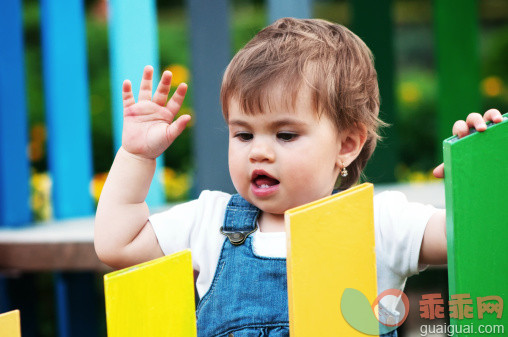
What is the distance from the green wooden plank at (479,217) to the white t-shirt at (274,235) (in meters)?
0.43

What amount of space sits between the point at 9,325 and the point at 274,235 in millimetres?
739

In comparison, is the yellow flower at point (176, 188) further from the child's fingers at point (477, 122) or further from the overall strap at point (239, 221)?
the child's fingers at point (477, 122)

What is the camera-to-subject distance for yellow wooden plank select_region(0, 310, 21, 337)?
114 cm

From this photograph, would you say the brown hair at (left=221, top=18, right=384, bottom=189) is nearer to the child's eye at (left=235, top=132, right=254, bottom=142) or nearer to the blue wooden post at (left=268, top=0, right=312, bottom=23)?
the child's eye at (left=235, top=132, right=254, bottom=142)

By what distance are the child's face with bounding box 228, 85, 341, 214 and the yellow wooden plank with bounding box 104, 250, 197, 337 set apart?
0.49 meters

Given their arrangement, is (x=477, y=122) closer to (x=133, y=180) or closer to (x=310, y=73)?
(x=310, y=73)

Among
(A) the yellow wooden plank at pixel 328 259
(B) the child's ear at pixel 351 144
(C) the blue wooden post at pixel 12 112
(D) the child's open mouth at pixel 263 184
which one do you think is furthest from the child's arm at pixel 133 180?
(C) the blue wooden post at pixel 12 112

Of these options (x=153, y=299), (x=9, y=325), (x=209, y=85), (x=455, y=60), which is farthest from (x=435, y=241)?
(x=455, y=60)

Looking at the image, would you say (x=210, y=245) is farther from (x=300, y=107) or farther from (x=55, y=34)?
(x=55, y=34)

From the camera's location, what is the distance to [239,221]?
178cm

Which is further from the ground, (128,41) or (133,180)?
(128,41)

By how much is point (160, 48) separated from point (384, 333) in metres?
5.33

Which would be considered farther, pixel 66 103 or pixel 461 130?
pixel 66 103

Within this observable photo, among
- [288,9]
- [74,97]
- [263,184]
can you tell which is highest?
[288,9]
